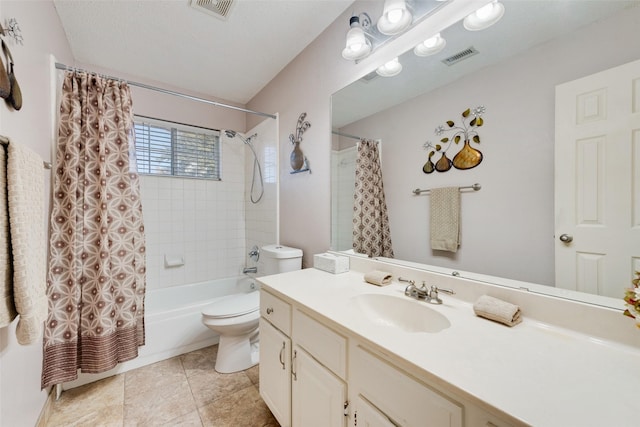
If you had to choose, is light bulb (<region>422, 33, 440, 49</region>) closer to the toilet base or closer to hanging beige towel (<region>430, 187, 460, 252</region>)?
hanging beige towel (<region>430, 187, 460, 252</region>)

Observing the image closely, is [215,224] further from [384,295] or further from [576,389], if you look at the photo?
[576,389]

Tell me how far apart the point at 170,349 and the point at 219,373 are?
1.66ft

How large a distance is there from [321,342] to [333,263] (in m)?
0.60

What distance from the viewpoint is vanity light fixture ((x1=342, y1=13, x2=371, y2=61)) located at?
138cm

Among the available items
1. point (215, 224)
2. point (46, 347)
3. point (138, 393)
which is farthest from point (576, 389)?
point (215, 224)

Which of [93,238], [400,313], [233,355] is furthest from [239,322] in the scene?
[400,313]

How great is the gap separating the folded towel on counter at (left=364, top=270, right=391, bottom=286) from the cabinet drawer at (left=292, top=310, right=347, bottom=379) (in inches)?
16.1

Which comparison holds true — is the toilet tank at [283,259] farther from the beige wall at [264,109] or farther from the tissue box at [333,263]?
the tissue box at [333,263]

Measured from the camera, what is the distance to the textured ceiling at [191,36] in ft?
5.33

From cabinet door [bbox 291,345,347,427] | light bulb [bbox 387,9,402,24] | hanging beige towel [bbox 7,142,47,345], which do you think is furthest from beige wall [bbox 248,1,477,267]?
hanging beige towel [bbox 7,142,47,345]

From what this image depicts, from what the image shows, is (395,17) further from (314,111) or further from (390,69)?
(314,111)

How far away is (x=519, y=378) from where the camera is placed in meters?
0.58

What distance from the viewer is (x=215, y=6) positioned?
161 cm

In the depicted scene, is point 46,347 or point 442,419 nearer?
point 442,419
